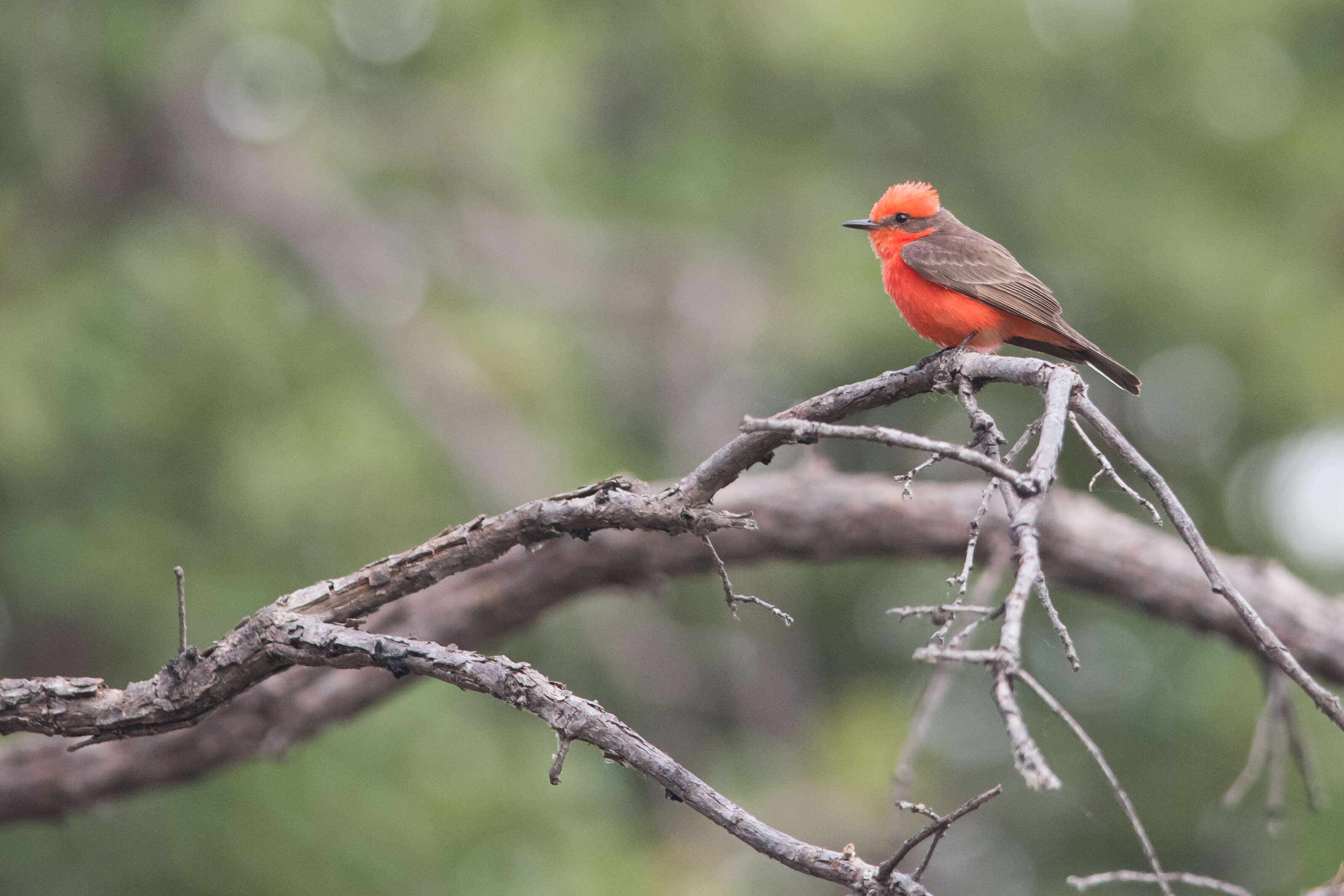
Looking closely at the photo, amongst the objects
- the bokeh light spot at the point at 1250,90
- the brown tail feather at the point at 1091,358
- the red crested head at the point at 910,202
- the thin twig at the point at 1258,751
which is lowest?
the thin twig at the point at 1258,751

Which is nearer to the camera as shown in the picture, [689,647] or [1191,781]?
[1191,781]

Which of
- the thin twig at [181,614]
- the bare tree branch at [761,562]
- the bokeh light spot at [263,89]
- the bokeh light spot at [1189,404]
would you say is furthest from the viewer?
the bokeh light spot at [1189,404]

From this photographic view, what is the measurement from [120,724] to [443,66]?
8189 mm

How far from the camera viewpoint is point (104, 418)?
762cm

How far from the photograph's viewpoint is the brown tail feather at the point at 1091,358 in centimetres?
458

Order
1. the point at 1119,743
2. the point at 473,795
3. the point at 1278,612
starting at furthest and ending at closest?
the point at 1119,743, the point at 473,795, the point at 1278,612

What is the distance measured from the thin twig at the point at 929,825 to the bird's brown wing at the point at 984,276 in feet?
9.68

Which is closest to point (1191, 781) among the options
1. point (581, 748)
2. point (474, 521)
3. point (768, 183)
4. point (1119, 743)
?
point (1119, 743)

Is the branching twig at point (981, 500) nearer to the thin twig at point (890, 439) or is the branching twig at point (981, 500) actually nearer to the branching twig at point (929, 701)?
A: the thin twig at point (890, 439)

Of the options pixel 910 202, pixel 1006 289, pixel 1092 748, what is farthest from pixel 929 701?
pixel 1092 748

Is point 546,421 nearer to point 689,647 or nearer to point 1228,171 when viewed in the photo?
point 689,647

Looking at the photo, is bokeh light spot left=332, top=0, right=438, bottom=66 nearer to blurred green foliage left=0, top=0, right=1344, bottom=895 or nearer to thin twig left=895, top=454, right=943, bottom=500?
blurred green foliage left=0, top=0, right=1344, bottom=895

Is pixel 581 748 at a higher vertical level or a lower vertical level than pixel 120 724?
higher

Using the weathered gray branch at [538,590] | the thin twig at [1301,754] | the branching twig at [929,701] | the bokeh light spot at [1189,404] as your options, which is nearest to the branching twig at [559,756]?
the weathered gray branch at [538,590]
